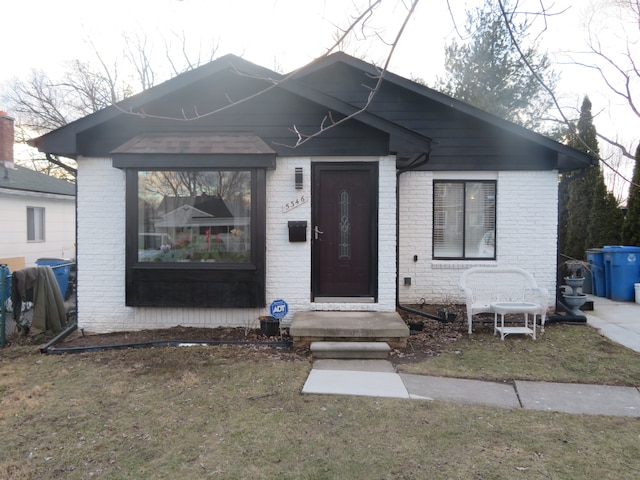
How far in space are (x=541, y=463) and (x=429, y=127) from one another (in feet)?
21.7

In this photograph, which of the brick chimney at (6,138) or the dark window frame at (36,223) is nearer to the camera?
the brick chimney at (6,138)

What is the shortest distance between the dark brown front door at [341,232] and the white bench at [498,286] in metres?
1.65

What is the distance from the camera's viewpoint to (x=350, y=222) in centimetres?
711

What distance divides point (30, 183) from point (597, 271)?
16666 millimetres

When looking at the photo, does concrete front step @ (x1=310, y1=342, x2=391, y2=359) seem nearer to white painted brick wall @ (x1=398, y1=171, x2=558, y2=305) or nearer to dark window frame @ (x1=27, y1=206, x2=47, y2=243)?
white painted brick wall @ (x1=398, y1=171, x2=558, y2=305)

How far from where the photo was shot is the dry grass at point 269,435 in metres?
3.10

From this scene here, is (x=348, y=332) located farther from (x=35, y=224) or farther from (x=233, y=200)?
(x=35, y=224)

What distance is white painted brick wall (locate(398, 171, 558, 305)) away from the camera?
27.9 feet

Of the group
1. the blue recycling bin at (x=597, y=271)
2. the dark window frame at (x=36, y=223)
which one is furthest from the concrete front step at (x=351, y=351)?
the dark window frame at (x=36, y=223)

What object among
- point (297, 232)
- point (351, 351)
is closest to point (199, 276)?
point (297, 232)

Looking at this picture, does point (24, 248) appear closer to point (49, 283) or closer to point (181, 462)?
point (49, 283)

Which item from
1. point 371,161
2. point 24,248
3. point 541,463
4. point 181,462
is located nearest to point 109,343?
point 181,462

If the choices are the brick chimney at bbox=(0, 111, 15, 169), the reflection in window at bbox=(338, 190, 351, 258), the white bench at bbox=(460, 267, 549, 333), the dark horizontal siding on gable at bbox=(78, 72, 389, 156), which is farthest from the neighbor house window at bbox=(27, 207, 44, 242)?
the white bench at bbox=(460, 267, 549, 333)

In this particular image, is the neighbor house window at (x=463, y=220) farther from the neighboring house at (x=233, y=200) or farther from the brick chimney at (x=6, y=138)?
the brick chimney at (x=6, y=138)
